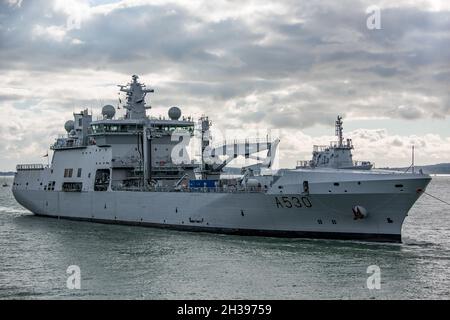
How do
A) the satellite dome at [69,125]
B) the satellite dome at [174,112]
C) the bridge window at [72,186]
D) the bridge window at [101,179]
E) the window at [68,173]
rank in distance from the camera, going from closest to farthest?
the bridge window at [101,179]
the bridge window at [72,186]
the satellite dome at [174,112]
the window at [68,173]
the satellite dome at [69,125]

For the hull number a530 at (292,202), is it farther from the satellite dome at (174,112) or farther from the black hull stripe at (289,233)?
the satellite dome at (174,112)

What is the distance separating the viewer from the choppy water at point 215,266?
20234 mm

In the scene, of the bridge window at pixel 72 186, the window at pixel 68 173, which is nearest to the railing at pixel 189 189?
the bridge window at pixel 72 186

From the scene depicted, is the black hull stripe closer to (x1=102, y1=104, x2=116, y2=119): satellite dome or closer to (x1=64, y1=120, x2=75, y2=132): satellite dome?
(x1=102, y1=104, x2=116, y2=119): satellite dome

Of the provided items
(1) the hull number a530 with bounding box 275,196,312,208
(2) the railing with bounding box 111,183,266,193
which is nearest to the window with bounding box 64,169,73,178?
(2) the railing with bounding box 111,183,266,193

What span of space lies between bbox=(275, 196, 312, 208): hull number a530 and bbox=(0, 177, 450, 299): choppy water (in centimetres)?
189

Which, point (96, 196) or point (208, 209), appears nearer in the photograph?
point (208, 209)

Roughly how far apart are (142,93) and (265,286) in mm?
26834

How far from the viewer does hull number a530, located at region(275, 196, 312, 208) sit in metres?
29.5

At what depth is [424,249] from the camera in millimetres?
28547

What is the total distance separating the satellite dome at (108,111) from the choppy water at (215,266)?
466 inches
